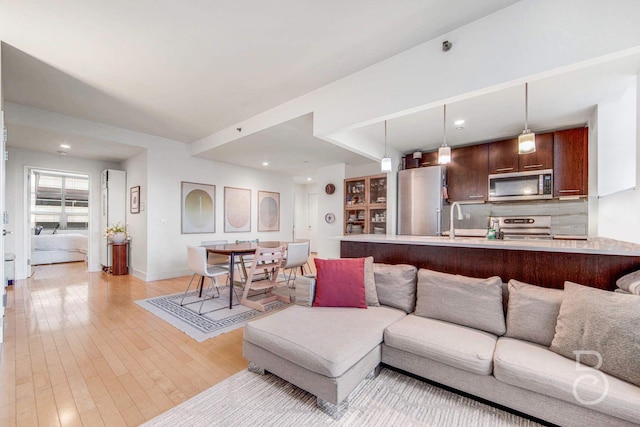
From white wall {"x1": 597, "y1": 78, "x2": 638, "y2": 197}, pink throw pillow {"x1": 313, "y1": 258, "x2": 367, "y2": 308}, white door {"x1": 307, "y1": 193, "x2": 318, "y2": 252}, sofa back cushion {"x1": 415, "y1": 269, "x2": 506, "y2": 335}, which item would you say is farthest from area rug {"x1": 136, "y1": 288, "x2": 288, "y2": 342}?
white door {"x1": 307, "y1": 193, "x2": 318, "y2": 252}

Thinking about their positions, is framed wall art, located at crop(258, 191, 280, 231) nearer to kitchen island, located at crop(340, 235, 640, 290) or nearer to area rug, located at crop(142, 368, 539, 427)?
kitchen island, located at crop(340, 235, 640, 290)

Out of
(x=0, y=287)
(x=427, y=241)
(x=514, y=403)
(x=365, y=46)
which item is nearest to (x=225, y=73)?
(x=365, y=46)

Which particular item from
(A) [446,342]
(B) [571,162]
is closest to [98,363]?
(A) [446,342]

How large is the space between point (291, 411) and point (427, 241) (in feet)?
5.61

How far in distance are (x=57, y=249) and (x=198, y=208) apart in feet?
13.6

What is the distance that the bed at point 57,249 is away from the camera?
6248 mm

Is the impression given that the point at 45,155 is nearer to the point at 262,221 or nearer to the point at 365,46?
the point at 262,221

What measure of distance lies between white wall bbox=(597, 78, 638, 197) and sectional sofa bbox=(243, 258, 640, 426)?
207 cm

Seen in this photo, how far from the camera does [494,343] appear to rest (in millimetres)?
1688

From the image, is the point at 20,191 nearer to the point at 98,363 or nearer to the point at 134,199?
the point at 134,199

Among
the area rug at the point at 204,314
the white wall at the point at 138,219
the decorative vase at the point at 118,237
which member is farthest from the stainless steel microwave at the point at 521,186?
the decorative vase at the point at 118,237

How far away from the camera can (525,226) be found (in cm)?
412

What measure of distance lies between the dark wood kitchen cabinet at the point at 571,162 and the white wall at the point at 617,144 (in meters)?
0.42

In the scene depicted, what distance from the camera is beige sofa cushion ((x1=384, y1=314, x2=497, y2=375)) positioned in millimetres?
1552
